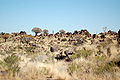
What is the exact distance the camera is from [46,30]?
5678 cm

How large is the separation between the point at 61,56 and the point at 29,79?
7879 millimetres

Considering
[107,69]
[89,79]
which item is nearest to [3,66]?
[89,79]

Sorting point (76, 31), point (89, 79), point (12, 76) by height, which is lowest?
point (89, 79)

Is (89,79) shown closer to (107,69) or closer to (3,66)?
(107,69)

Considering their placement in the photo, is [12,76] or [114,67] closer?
[12,76]

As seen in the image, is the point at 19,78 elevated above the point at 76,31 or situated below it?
below

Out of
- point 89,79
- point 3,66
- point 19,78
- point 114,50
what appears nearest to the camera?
point 19,78

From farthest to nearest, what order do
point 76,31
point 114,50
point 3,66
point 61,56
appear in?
point 76,31, point 61,56, point 114,50, point 3,66

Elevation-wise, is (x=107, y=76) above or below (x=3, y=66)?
below

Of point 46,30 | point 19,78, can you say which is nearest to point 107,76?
point 19,78

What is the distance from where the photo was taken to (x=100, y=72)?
5961 mm

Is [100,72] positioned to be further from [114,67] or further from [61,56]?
[61,56]

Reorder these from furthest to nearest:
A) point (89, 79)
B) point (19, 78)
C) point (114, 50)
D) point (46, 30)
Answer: point (46, 30) → point (114, 50) → point (89, 79) → point (19, 78)

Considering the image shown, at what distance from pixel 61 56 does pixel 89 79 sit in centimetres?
753
